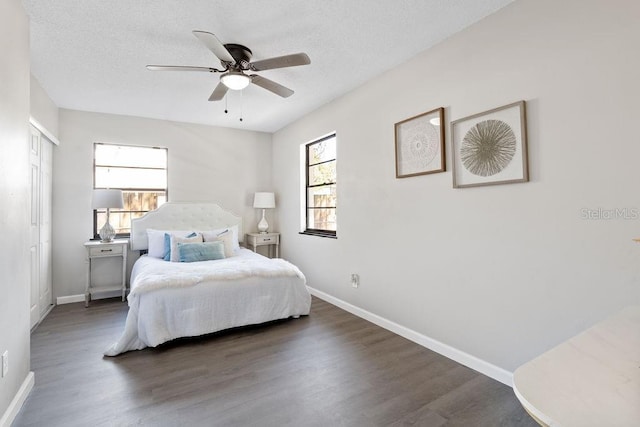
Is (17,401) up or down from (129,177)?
down

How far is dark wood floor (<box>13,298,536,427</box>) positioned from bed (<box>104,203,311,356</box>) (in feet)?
0.52

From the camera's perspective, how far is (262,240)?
204 inches

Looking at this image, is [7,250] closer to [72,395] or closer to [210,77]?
[72,395]

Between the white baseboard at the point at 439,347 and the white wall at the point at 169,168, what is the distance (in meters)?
2.73

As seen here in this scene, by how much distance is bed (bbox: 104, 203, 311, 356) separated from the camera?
2.71m

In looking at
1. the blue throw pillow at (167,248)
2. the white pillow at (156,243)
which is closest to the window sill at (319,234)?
the white pillow at (156,243)

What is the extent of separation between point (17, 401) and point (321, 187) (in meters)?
3.51

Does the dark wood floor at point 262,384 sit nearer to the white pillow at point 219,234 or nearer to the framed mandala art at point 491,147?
the framed mandala art at point 491,147

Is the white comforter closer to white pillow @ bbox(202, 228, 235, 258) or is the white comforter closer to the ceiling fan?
white pillow @ bbox(202, 228, 235, 258)

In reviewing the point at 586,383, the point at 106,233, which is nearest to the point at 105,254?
the point at 106,233

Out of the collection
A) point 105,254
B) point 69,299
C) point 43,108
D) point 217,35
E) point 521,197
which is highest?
point 217,35

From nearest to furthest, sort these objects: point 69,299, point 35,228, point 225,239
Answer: point 35,228 < point 69,299 < point 225,239

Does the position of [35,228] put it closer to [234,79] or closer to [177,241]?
[177,241]

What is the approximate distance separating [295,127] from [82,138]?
2.94 m
